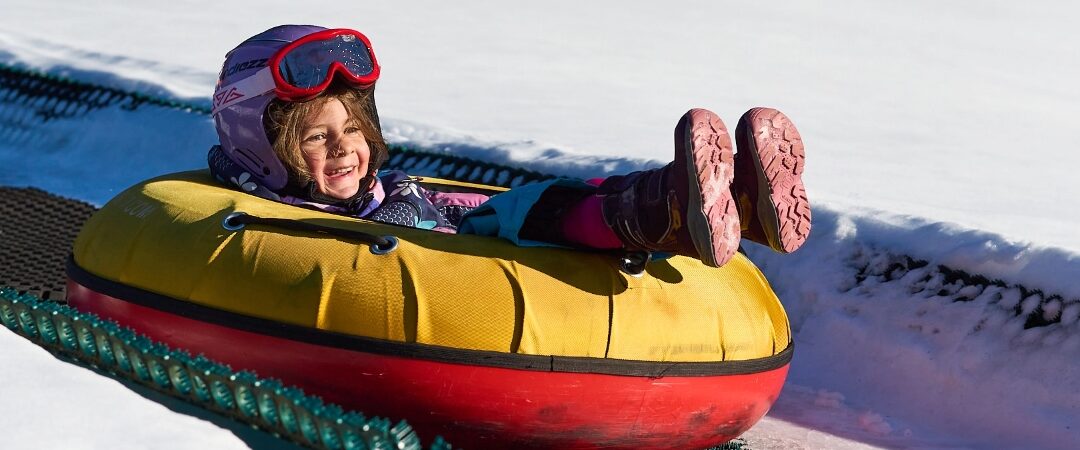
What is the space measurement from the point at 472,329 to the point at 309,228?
1.90ft

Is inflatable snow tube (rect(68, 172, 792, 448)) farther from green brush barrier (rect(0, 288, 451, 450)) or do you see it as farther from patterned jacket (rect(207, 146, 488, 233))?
patterned jacket (rect(207, 146, 488, 233))

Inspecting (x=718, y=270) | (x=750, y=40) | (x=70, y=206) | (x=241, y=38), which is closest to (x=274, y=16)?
(x=241, y=38)

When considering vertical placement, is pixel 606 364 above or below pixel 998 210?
above

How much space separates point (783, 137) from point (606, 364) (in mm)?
705

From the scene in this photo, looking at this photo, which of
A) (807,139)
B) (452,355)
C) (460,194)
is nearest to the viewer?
(452,355)

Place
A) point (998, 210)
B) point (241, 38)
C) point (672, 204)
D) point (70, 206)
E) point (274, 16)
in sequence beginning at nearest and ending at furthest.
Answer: point (672, 204) < point (998, 210) < point (70, 206) < point (241, 38) < point (274, 16)

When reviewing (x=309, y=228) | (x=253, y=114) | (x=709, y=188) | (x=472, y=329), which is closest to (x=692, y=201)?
(x=709, y=188)

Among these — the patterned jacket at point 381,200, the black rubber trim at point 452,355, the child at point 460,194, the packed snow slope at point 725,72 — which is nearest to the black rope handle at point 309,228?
the black rubber trim at point 452,355

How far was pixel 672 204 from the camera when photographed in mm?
3314

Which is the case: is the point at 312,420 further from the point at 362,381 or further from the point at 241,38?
the point at 241,38

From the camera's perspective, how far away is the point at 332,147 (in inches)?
171

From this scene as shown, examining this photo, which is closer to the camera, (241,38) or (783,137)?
(783,137)

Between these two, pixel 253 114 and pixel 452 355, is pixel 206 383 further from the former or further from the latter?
pixel 253 114

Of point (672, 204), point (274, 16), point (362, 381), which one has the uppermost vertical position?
point (672, 204)
